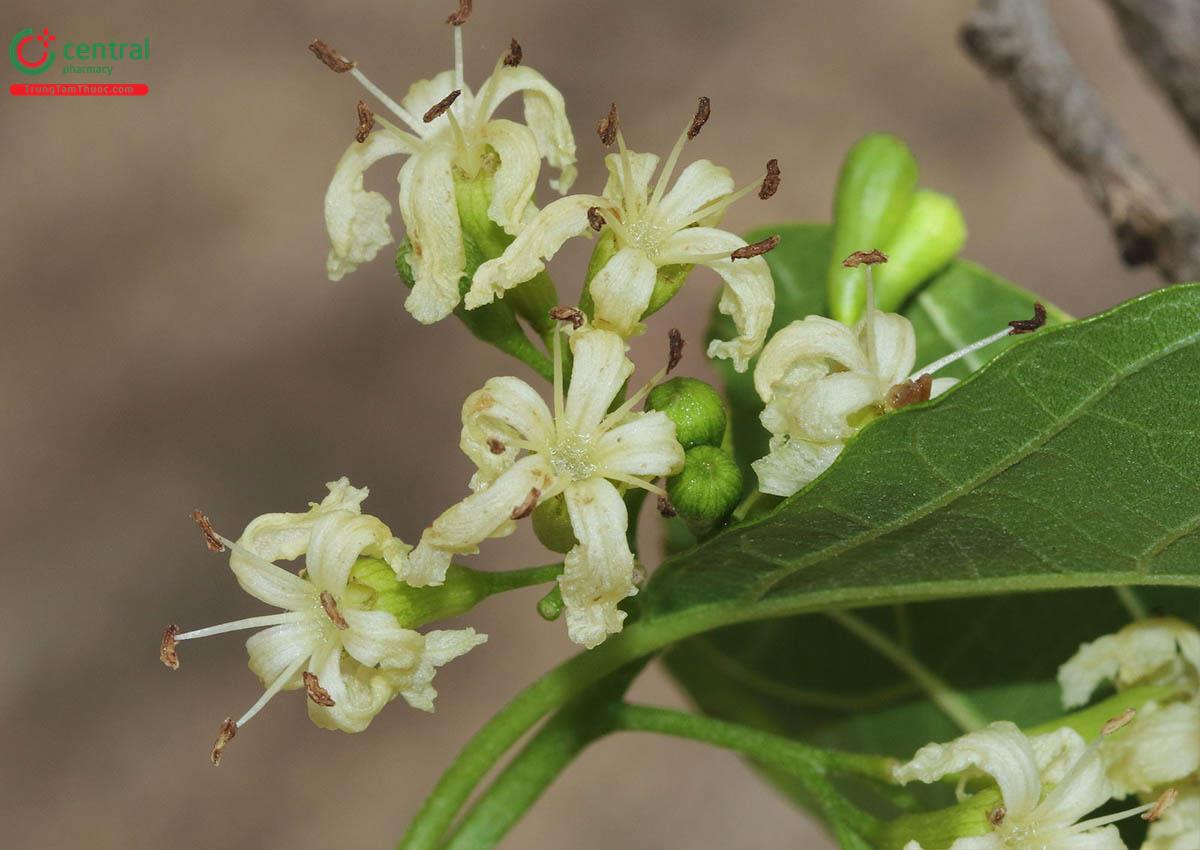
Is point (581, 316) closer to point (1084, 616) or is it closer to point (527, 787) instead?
point (527, 787)

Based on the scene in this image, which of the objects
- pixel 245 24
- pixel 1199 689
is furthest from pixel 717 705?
pixel 245 24

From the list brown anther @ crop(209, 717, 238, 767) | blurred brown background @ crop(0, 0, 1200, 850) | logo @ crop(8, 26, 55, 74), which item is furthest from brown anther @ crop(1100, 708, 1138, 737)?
logo @ crop(8, 26, 55, 74)

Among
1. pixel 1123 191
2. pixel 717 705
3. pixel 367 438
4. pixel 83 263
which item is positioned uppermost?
pixel 83 263

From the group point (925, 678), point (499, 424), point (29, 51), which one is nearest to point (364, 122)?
point (499, 424)

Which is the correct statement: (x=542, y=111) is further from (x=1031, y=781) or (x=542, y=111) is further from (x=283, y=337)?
(x=283, y=337)

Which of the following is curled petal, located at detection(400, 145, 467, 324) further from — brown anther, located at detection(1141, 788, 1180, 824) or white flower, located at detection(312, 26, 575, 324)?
brown anther, located at detection(1141, 788, 1180, 824)
